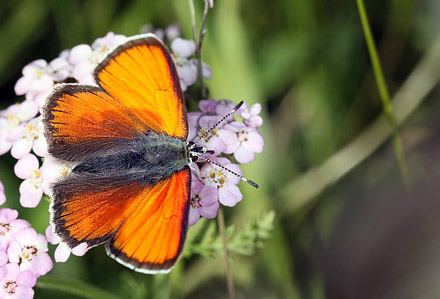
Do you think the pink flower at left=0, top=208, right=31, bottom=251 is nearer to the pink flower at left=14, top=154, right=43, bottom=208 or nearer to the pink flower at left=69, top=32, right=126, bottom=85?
the pink flower at left=14, top=154, right=43, bottom=208

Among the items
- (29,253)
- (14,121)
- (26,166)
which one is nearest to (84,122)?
(26,166)

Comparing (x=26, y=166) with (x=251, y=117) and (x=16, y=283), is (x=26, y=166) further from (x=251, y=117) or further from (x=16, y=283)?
(x=251, y=117)

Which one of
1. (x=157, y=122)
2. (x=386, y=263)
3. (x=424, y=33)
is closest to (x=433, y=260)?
(x=386, y=263)

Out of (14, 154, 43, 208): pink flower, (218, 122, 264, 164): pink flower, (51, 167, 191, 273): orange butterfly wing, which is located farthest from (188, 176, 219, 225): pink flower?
(14, 154, 43, 208): pink flower

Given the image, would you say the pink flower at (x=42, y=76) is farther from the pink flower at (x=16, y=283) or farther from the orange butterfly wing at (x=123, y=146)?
the pink flower at (x=16, y=283)

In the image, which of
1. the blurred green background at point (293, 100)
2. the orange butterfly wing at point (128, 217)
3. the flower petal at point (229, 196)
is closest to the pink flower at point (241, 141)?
the flower petal at point (229, 196)

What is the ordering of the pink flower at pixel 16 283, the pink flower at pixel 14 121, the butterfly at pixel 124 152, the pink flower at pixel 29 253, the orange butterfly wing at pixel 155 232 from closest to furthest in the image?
the orange butterfly wing at pixel 155 232
the butterfly at pixel 124 152
the pink flower at pixel 16 283
the pink flower at pixel 29 253
the pink flower at pixel 14 121

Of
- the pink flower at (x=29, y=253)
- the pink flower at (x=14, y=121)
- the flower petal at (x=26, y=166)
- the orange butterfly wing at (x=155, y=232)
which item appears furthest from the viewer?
the pink flower at (x=14, y=121)
